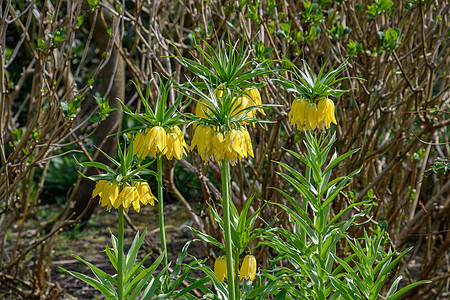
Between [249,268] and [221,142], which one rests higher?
[221,142]

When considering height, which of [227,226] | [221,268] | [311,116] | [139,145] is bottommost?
[221,268]

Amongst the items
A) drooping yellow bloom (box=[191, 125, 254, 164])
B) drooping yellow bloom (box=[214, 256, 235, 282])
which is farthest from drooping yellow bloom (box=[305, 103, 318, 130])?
drooping yellow bloom (box=[214, 256, 235, 282])

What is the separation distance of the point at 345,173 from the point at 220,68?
5.63 ft

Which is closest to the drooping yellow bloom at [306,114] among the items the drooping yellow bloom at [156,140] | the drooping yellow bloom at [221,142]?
the drooping yellow bloom at [221,142]

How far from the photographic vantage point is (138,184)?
1.60 metres

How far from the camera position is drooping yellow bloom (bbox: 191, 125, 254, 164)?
1461mm

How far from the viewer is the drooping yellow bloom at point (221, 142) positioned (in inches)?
57.5

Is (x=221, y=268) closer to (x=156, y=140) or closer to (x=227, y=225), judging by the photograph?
(x=227, y=225)

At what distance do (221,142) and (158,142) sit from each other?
211 millimetres

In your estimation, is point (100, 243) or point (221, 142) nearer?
point (221, 142)

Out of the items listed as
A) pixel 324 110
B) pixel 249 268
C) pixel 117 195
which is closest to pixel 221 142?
pixel 117 195

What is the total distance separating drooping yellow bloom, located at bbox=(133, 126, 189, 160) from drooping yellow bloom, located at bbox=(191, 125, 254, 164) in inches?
4.8

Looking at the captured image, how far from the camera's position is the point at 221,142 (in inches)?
57.2

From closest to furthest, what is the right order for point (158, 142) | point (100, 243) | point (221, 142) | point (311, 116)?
point (221, 142) → point (158, 142) → point (311, 116) → point (100, 243)
